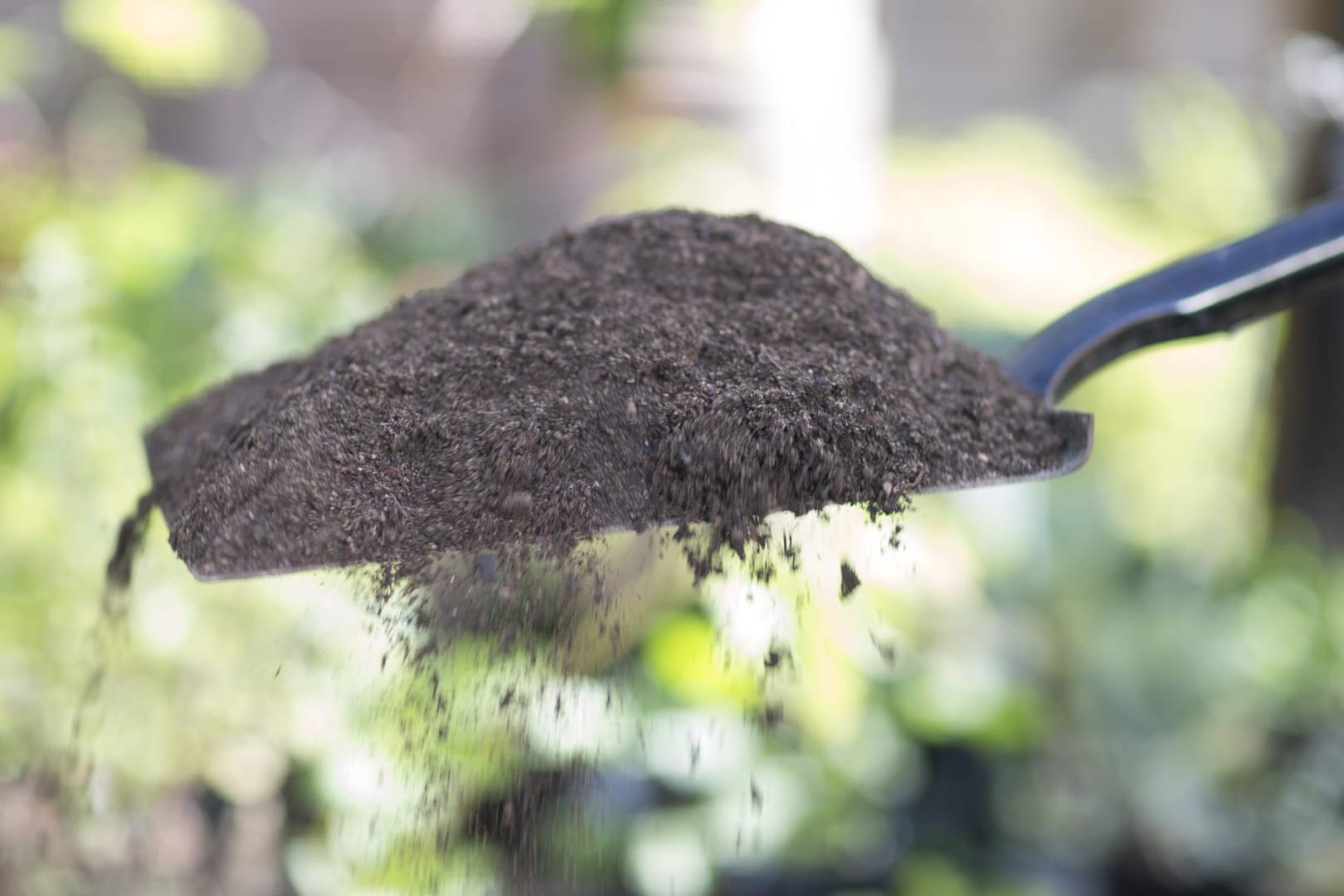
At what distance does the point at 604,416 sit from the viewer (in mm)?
848

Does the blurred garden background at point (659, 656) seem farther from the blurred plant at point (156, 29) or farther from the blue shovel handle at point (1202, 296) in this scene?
the blue shovel handle at point (1202, 296)

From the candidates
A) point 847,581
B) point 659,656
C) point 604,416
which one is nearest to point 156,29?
point 659,656

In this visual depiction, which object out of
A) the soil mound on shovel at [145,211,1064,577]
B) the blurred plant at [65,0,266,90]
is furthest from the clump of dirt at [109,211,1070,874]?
the blurred plant at [65,0,266,90]

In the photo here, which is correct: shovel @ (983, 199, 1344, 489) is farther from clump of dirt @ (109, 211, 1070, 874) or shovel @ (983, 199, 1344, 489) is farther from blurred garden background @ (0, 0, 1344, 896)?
blurred garden background @ (0, 0, 1344, 896)

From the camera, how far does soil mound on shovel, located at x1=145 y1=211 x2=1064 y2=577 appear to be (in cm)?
81

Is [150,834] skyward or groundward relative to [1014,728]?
groundward

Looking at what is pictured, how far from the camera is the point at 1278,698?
2.07 m

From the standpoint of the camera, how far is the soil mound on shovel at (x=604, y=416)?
2.65 ft

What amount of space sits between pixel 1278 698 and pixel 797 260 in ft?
5.24

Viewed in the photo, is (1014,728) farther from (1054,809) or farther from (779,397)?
(779,397)

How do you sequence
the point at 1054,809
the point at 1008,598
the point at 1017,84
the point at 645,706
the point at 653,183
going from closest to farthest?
the point at 645,706 < the point at 1054,809 < the point at 1008,598 < the point at 653,183 < the point at 1017,84

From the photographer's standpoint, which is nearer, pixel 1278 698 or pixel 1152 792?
pixel 1152 792

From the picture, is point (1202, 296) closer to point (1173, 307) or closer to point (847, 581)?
point (1173, 307)

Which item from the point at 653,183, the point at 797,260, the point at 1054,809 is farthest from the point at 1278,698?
the point at 653,183
